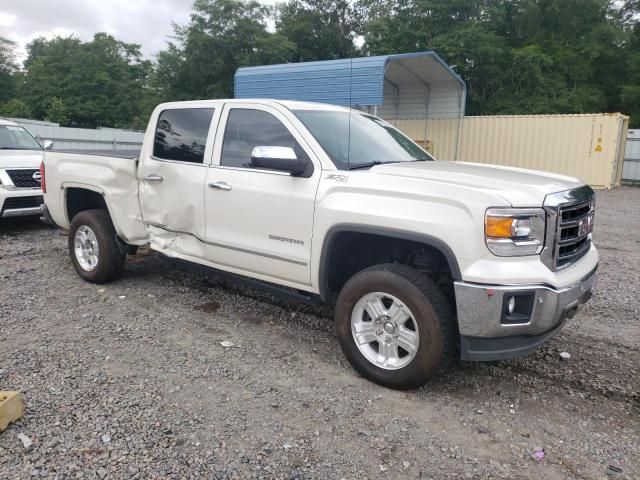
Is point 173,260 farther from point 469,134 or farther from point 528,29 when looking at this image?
point 528,29

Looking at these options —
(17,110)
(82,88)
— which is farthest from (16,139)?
(17,110)

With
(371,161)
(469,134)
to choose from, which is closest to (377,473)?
(371,161)

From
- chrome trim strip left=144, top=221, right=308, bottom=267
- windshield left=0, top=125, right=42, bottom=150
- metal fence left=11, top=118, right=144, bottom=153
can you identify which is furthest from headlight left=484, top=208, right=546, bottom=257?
metal fence left=11, top=118, right=144, bottom=153

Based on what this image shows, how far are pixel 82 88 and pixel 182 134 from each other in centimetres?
4688

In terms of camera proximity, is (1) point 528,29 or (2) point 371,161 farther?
(1) point 528,29

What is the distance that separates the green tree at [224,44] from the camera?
3055cm

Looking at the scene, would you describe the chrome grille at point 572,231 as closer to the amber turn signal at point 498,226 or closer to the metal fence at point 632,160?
the amber turn signal at point 498,226

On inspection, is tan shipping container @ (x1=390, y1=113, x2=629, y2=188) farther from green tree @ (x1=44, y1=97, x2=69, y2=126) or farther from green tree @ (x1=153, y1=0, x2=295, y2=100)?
green tree @ (x1=44, y1=97, x2=69, y2=126)

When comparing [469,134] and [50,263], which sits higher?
[469,134]

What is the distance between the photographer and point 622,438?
10.0 feet

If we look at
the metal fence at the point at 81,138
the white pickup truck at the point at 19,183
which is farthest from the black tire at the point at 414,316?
the metal fence at the point at 81,138

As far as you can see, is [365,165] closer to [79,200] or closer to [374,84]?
[79,200]

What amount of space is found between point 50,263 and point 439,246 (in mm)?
5492

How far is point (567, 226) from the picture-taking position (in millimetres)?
3359
